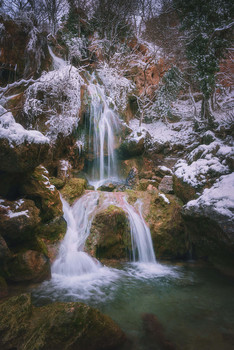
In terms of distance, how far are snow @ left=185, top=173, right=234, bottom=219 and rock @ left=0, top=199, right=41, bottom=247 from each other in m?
3.88

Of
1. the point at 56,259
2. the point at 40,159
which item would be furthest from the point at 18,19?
the point at 56,259

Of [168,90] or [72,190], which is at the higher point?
[168,90]

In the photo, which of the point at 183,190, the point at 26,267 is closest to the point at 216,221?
the point at 183,190

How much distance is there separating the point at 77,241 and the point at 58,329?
3476 mm

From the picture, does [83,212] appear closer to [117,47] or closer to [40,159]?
[40,159]

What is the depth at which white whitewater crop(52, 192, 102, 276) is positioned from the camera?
4.56m

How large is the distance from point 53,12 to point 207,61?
7.89m

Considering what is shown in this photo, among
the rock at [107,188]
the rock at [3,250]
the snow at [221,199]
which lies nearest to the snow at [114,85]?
the rock at [107,188]

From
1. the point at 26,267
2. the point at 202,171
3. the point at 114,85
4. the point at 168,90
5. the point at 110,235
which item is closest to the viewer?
the point at 26,267

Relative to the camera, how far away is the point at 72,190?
22.9 ft

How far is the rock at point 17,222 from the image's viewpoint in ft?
11.8

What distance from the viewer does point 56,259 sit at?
185 inches

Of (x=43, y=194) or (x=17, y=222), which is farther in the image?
(x=43, y=194)

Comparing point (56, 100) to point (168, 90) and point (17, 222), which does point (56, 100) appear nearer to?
point (17, 222)
